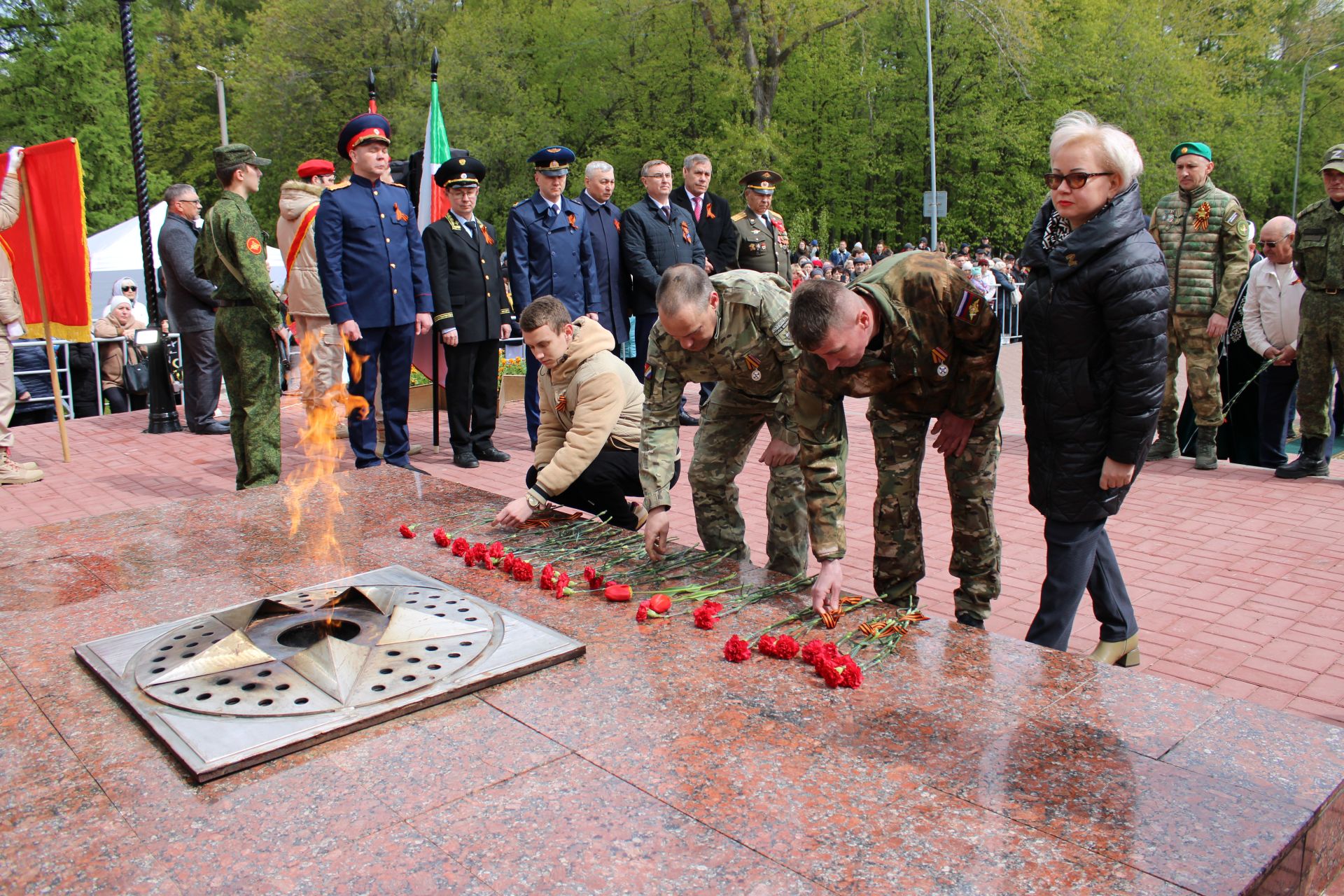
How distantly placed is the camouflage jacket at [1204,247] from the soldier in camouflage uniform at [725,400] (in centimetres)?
406

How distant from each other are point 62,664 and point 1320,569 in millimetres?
5046

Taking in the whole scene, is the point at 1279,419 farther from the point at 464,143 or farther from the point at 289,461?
the point at 464,143

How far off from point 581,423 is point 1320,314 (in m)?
4.99

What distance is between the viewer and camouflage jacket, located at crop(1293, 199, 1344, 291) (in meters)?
6.30

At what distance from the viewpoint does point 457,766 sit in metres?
2.20

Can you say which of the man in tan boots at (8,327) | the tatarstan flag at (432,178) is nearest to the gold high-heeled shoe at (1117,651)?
the man in tan boots at (8,327)

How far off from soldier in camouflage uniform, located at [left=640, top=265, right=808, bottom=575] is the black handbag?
8.32 metres

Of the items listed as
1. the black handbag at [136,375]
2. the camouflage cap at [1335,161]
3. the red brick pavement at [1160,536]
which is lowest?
the red brick pavement at [1160,536]

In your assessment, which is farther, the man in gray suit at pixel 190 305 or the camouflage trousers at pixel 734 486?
the man in gray suit at pixel 190 305

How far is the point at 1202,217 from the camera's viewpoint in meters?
6.71

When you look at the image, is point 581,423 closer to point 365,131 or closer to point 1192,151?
point 365,131

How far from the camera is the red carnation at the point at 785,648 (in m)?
2.71

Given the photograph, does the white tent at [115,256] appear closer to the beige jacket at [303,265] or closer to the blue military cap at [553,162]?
the beige jacket at [303,265]

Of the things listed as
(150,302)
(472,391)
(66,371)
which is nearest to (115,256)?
(66,371)
